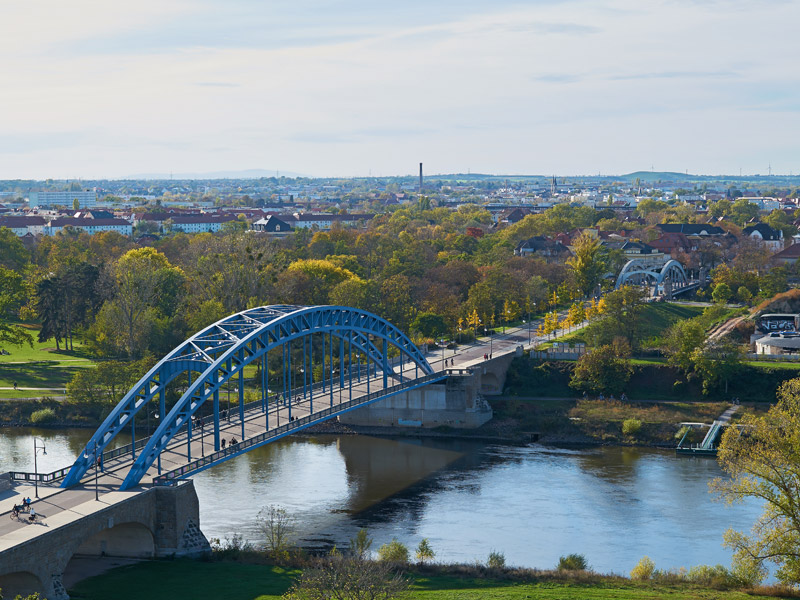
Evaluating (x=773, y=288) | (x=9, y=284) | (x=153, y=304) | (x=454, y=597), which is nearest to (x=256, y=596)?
(x=454, y=597)

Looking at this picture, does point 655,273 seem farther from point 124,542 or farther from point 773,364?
point 124,542

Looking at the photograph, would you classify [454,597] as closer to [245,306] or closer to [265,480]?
[265,480]

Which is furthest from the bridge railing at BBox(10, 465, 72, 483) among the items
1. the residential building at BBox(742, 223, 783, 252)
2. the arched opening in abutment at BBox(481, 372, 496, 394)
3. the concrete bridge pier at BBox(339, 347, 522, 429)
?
the residential building at BBox(742, 223, 783, 252)

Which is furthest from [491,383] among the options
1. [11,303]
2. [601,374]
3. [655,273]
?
[655,273]

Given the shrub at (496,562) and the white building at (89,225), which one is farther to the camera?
the white building at (89,225)

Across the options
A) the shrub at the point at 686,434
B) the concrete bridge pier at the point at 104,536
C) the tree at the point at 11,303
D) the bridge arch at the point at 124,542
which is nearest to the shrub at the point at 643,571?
the concrete bridge pier at the point at 104,536

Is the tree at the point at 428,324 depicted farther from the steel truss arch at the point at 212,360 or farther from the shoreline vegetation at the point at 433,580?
the shoreline vegetation at the point at 433,580
